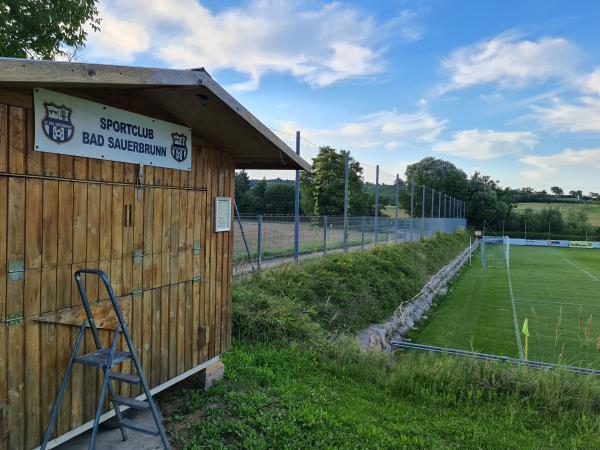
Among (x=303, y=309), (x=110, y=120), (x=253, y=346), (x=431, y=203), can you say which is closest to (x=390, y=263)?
(x=303, y=309)

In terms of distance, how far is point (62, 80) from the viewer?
3182 millimetres

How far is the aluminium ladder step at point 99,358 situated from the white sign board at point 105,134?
5.30ft

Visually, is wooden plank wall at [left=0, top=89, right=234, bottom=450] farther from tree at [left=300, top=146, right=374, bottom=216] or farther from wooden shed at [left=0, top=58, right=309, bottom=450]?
tree at [left=300, top=146, right=374, bottom=216]

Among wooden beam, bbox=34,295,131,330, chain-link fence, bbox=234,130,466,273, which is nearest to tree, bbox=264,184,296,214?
chain-link fence, bbox=234,130,466,273

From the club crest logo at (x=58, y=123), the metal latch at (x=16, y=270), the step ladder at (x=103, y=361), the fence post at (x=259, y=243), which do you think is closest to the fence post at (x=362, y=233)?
the fence post at (x=259, y=243)

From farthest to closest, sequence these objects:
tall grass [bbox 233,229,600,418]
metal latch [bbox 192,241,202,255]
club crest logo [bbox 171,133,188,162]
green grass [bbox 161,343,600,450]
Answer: tall grass [bbox 233,229,600,418], metal latch [bbox 192,241,202,255], club crest logo [bbox 171,133,188,162], green grass [bbox 161,343,600,450]

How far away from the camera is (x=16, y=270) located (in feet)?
11.0

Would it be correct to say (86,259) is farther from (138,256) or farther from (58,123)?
(58,123)

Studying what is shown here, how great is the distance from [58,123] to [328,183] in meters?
15.7

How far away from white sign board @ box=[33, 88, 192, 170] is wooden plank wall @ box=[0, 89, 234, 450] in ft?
0.26

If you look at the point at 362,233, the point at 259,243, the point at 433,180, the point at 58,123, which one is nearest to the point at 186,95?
the point at 58,123

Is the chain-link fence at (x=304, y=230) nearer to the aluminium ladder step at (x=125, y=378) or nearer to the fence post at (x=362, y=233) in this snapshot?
the fence post at (x=362, y=233)

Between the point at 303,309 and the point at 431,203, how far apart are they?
32111mm

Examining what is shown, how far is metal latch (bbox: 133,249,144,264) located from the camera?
446cm
